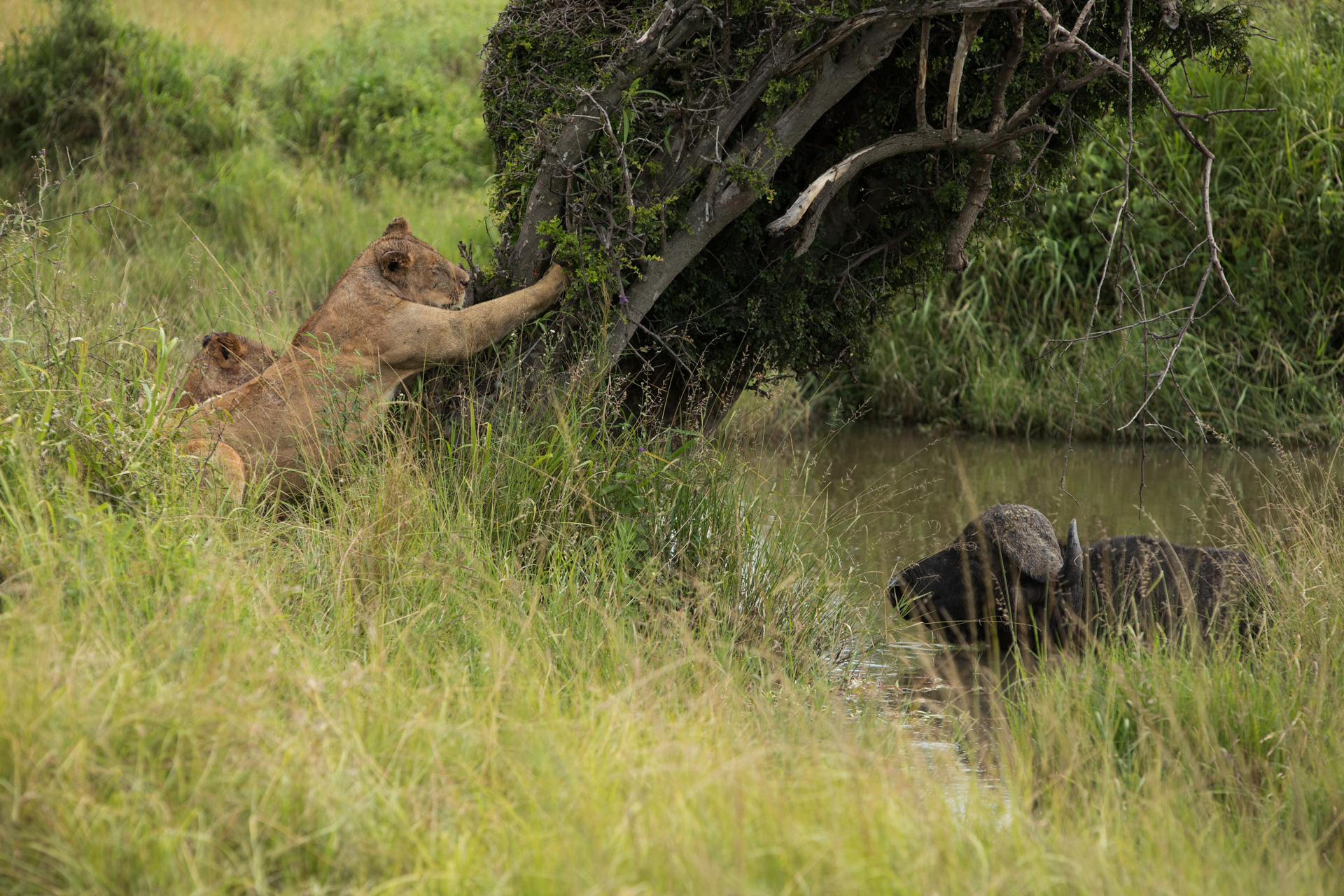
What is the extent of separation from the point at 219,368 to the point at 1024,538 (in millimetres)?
3942

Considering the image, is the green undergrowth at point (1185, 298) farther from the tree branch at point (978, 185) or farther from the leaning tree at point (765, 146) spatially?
the tree branch at point (978, 185)

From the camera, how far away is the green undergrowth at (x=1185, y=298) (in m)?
10.2

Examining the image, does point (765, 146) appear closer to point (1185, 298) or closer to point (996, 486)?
point (996, 486)

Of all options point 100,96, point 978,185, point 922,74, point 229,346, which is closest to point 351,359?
point 229,346

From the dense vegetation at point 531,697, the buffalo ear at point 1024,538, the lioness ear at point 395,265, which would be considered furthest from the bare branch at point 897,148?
the buffalo ear at point 1024,538

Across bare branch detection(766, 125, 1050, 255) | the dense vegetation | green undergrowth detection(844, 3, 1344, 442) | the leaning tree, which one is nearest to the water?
the dense vegetation

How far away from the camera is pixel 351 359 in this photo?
4.79 meters

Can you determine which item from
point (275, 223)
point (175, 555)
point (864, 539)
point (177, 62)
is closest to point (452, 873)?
point (175, 555)

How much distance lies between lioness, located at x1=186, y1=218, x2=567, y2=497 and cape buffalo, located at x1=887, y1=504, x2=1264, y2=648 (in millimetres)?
2316

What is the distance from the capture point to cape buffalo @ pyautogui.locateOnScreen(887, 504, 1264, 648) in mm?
5312

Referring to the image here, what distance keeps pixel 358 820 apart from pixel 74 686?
706 mm

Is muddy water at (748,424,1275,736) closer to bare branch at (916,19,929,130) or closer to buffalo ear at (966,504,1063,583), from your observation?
buffalo ear at (966,504,1063,583)

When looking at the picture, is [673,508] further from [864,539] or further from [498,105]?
[864,539]

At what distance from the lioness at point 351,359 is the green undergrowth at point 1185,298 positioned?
18.3 feet
